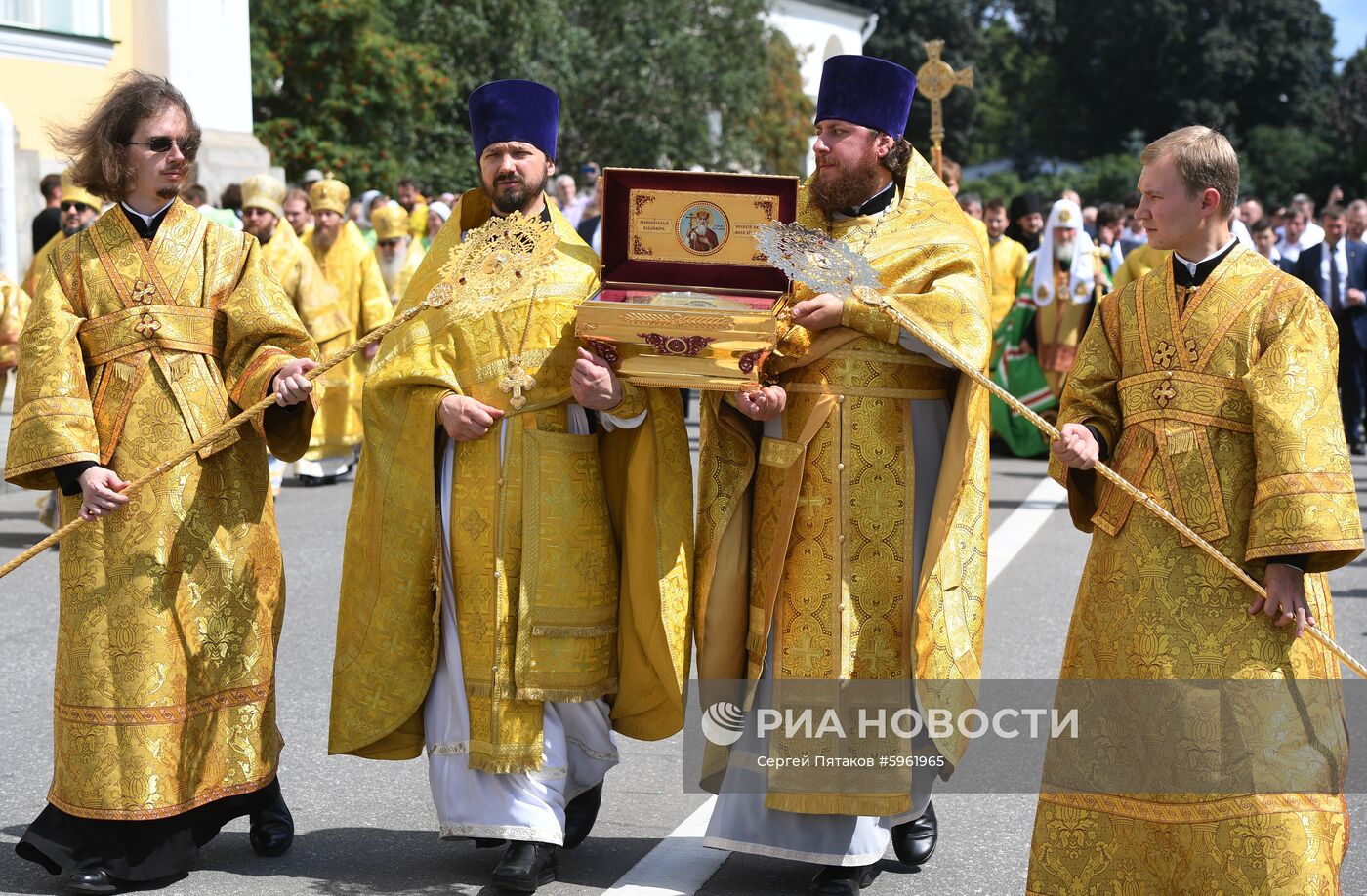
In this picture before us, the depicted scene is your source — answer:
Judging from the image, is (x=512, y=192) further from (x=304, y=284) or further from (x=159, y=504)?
(x=304, y=284)

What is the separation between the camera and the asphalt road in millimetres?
4941

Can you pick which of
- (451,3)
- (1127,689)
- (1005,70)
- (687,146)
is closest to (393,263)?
(1127,689)

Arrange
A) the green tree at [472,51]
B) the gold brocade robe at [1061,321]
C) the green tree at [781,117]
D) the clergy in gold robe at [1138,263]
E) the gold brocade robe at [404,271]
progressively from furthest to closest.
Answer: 1. the green tree at [781,117]
2. the green tree at [472,51]
3. the gold brocade robe at [1061,321]
4. the gold brocade robe at [404,271]
5. the clergy in gold robe at [1138,263]

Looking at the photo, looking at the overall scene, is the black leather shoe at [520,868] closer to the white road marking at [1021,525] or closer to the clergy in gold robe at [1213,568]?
the clergy in gold robe at [1213,568]

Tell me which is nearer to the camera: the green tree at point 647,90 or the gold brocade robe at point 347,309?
the gold brocade robe at point 347,309

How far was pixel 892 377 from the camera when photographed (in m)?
4.94

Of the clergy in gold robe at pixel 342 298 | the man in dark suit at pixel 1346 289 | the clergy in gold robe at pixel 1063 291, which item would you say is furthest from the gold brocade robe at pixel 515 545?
the man in dark suit at pixel 1346 289

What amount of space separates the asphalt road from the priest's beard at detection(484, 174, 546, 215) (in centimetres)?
183

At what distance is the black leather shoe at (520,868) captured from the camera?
4.77 metres

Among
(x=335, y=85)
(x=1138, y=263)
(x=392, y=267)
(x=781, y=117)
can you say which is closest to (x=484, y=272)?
(x=1138, y=263)

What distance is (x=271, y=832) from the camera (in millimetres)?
5129

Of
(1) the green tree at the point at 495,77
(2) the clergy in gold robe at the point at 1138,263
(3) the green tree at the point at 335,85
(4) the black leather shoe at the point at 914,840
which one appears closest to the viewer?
(4) the black leather shoe at the point at 914,840

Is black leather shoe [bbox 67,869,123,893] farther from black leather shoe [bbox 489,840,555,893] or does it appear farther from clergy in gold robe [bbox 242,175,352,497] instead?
clergy in gold robe [bbox 242,175,352,497]

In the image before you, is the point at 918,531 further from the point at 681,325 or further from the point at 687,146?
the point at 687,146
